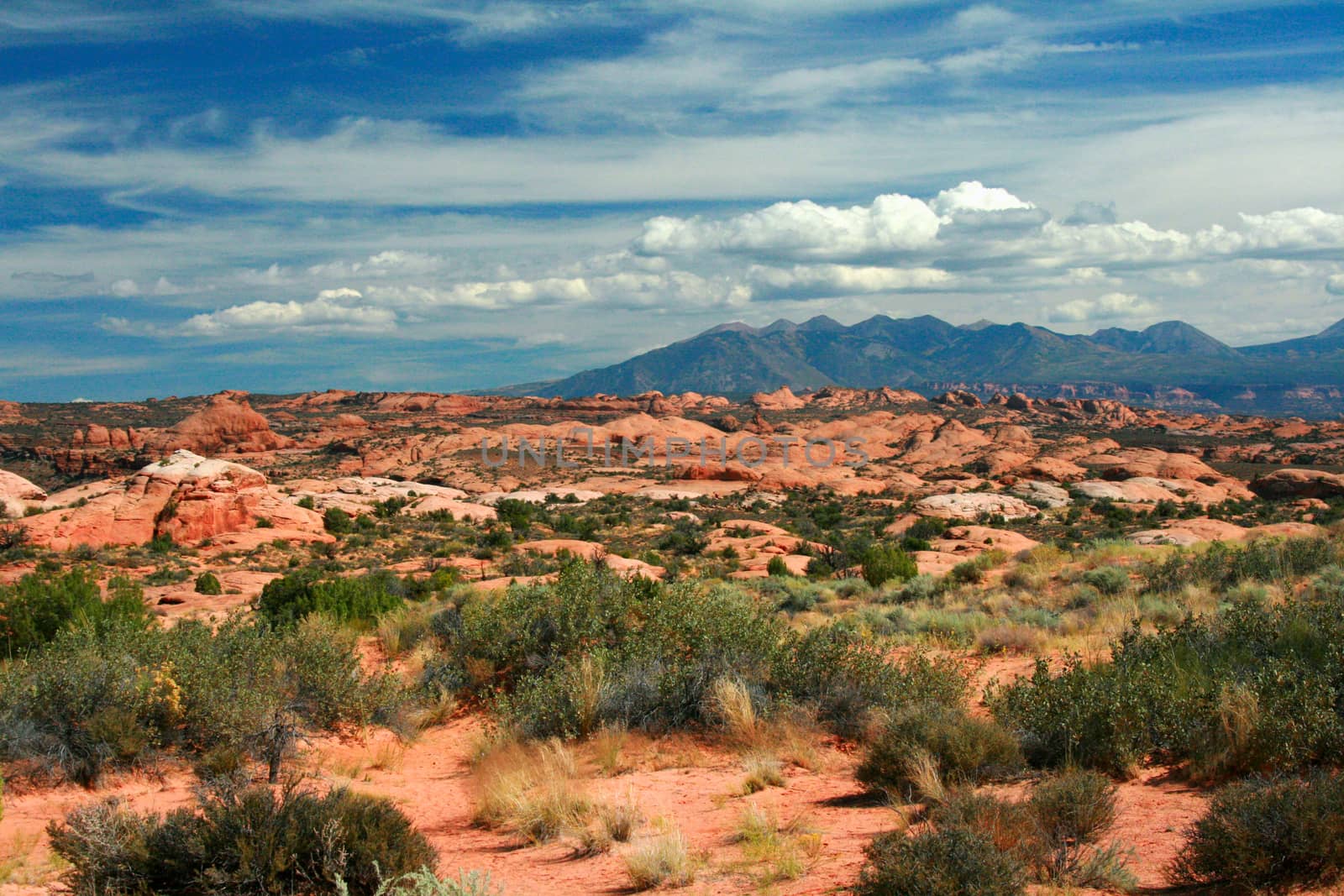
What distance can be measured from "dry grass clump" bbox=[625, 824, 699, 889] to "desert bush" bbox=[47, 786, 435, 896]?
47.0 inches

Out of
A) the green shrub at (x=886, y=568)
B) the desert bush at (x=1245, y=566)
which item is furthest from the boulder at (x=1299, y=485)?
the desert bush at (x=1245, y=566)

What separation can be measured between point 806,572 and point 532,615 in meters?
13.5

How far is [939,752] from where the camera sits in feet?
20.0

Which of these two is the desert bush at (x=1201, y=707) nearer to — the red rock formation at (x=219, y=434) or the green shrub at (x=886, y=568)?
the green shrub at (x=886, y=568)

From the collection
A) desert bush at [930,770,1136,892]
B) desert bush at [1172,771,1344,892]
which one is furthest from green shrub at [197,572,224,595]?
desert bush at [1172,771,1344,892]

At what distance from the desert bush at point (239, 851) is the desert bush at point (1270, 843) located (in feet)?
13.3

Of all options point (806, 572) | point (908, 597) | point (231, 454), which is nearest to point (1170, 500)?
point (806, 572)

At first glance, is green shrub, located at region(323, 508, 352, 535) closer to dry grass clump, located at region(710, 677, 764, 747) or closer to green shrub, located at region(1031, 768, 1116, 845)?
dry grass clump, located at region(710, 677, 764, 747)

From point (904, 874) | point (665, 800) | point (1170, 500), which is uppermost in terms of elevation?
point (904, 874)

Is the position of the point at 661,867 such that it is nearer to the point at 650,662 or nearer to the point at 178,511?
the point at 650,662

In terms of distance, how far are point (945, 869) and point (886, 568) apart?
16.4m

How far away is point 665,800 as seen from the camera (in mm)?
6590

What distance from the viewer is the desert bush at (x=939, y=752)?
236 inches

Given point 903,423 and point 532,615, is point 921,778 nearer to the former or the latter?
point 532,615
